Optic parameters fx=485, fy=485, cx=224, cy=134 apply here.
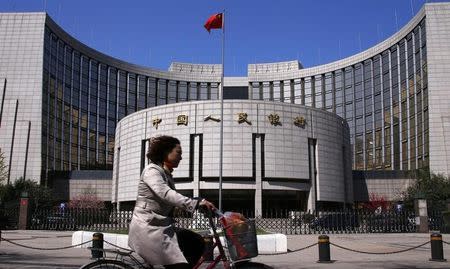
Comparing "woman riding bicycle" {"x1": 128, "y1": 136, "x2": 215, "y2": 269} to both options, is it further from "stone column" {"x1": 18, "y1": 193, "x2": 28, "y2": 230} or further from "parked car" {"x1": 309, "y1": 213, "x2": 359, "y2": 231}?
"stone column" {"x1": 18, "y1": 193, "x2": 28, "y2": 230}

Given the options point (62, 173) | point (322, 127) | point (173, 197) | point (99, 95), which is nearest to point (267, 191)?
point (322, 127)

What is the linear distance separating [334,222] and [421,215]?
223 inches

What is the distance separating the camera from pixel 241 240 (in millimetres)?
4426

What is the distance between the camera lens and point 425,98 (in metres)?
67.2

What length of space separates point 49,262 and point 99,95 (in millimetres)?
73352

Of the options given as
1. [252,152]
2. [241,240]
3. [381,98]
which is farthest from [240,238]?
[381,98]

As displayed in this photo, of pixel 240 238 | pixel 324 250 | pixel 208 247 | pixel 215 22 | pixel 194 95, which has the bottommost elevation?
pixel 324 250

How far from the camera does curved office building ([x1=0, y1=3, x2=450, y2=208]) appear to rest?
218 feet

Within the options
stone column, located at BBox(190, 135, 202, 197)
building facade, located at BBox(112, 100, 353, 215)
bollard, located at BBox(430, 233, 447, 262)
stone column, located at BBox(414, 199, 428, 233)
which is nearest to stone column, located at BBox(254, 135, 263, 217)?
building facade, located at BBox(112, 100, 353, 215)

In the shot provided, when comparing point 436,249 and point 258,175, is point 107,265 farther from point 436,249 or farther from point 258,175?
point 258,175

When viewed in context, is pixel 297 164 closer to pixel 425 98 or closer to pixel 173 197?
pixel 425 98

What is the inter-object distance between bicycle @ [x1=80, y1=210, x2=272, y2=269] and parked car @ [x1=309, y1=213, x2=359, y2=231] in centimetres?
2875

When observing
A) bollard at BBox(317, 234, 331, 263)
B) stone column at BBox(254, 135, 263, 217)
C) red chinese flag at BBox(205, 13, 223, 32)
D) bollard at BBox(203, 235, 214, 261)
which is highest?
red chinese flag at BBox(205, 13, 223, 32)

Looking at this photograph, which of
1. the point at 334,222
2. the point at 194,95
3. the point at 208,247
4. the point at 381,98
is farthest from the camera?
the point at 194,95
